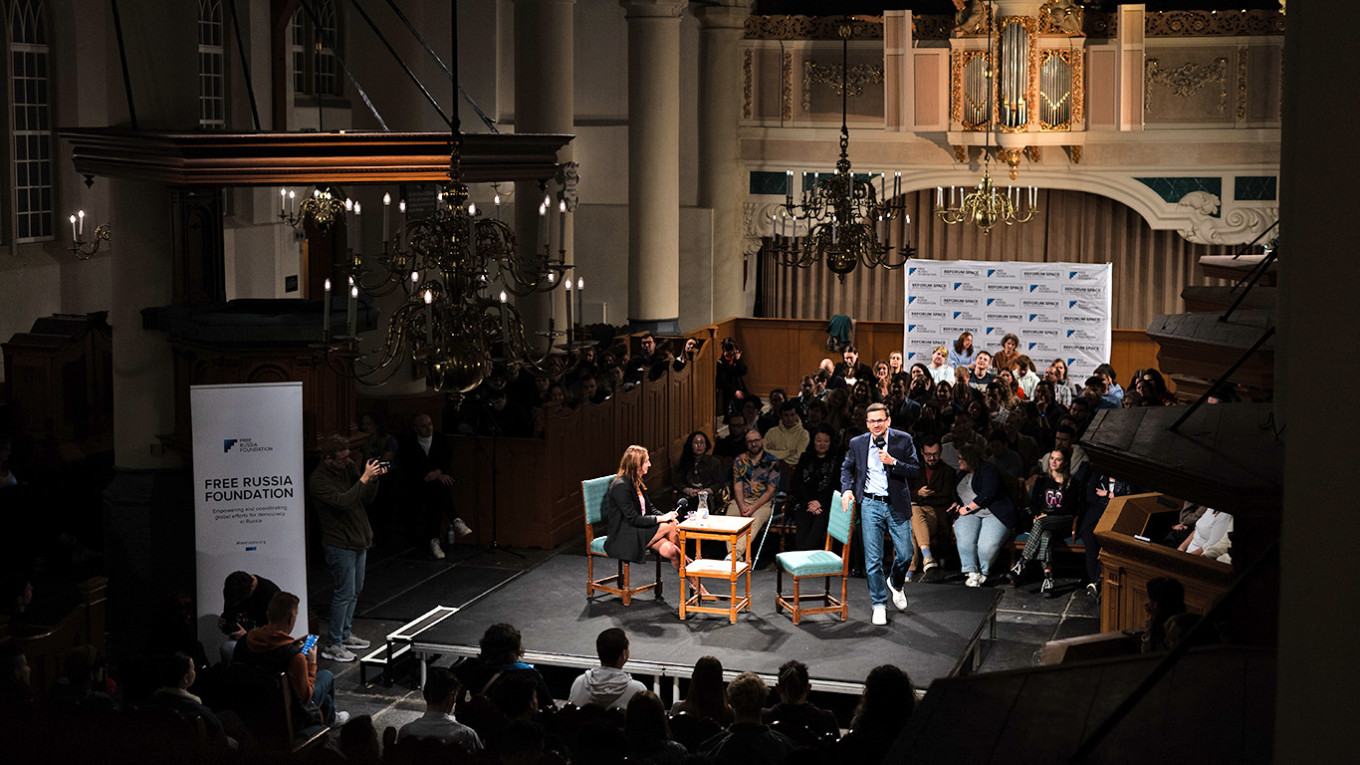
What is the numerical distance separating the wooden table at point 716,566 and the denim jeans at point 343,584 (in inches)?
77.4

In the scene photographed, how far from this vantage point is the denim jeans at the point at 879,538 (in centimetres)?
923

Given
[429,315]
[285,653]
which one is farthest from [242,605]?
[429,315]

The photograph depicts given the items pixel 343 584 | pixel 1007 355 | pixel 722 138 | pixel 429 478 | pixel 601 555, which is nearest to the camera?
pixel 343 584

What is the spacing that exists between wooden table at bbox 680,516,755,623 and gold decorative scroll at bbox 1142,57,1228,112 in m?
9.51

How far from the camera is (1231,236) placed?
1717 cm

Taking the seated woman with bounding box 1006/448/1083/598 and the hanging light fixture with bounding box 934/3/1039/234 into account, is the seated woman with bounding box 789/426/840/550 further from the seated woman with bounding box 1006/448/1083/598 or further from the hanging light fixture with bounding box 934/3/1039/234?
the hanging light fixture with bounding box 934/3/1039/234

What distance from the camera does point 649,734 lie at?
5312 mm

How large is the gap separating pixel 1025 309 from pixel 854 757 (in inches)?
523

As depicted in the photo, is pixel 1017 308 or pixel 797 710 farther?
pixel 1017 308

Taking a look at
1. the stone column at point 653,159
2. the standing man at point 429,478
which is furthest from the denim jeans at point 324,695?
the stone column at point 653,159

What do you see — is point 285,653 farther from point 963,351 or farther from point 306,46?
point 306,46

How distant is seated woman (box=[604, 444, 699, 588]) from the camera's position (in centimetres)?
955

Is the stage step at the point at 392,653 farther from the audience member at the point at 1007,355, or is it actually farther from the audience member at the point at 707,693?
the audience member at the point at 1007,355

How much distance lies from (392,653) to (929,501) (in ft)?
13.6
